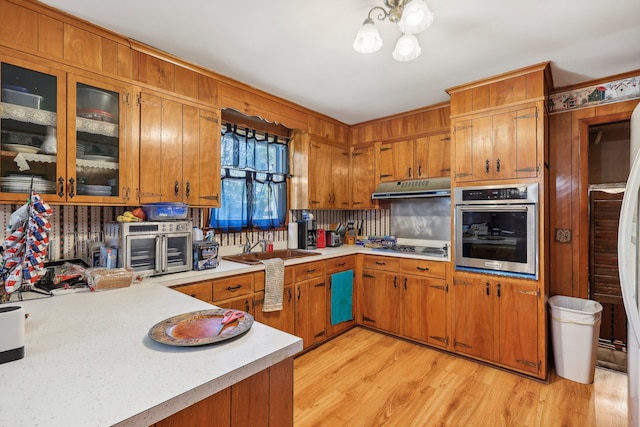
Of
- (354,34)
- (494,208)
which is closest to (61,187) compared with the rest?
(354,34)

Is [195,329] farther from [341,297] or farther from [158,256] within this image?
[341,297]

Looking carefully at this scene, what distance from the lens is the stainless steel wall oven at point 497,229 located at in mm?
2469

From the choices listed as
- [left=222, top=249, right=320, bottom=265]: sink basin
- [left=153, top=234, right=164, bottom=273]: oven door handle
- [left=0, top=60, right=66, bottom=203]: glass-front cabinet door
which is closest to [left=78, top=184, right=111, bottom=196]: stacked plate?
[left=0, top=60, right=66, bottom=203]: glass-front cabinet door

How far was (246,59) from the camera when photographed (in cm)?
234

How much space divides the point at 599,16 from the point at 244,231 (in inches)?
123

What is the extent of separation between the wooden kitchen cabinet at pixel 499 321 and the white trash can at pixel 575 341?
0.68 ft

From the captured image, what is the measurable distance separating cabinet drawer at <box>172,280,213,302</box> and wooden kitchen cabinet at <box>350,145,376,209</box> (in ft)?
7.46

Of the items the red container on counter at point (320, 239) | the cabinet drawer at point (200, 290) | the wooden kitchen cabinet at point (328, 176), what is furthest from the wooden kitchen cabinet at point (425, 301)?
the cabinet drawer at point (200, 290)

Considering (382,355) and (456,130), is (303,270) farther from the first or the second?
(456,130)

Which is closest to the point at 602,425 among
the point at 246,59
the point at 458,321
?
the point at 458,321

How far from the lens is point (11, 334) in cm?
89

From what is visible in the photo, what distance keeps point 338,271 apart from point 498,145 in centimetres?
191

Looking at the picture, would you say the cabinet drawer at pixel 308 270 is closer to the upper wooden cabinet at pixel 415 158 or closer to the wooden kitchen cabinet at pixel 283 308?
the wooden kitchen cabinet at pixel 283 308

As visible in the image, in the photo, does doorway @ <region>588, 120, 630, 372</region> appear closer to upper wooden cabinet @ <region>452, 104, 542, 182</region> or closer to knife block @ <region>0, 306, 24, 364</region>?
upper wooden cabinet @ <region>452, 104, 542, 182</region>
